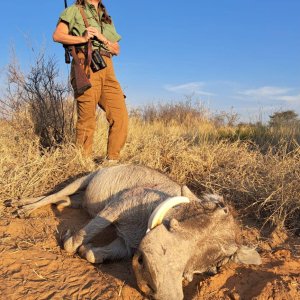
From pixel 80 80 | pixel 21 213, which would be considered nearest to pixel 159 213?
pixel 21 213

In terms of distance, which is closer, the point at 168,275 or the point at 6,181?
the point at 168,275

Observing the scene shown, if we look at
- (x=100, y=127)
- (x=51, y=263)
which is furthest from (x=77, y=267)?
(x=100, y=127)

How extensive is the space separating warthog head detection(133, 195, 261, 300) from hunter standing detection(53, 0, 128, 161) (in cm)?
279

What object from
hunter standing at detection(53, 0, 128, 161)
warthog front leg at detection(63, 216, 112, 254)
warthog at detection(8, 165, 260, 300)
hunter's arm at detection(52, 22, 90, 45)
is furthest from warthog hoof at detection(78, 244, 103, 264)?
hunter's arm at detection(52, 22, 90, 45)

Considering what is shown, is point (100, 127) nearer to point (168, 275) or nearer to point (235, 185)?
point (235, 185)

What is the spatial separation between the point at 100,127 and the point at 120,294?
16.1 ft

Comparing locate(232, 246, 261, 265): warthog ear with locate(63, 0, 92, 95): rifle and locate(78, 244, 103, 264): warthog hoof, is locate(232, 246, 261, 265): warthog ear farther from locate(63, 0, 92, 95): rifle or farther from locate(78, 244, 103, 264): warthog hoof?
locate(63, 0, 92, 95): rifle

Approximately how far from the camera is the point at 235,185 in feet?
15.2

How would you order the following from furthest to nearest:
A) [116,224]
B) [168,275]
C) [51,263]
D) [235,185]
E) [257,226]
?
[235,185] < [257,226] < [116,224] < [51,263] < [168,275]

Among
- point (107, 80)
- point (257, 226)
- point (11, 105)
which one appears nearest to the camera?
point (257, 226)

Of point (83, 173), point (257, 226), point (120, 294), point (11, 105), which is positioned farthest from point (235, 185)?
point (11, 105)

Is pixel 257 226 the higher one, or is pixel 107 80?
pixel 107 80

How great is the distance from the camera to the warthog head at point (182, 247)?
6.78 ft

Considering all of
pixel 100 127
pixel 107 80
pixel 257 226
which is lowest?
pixel 257 226
